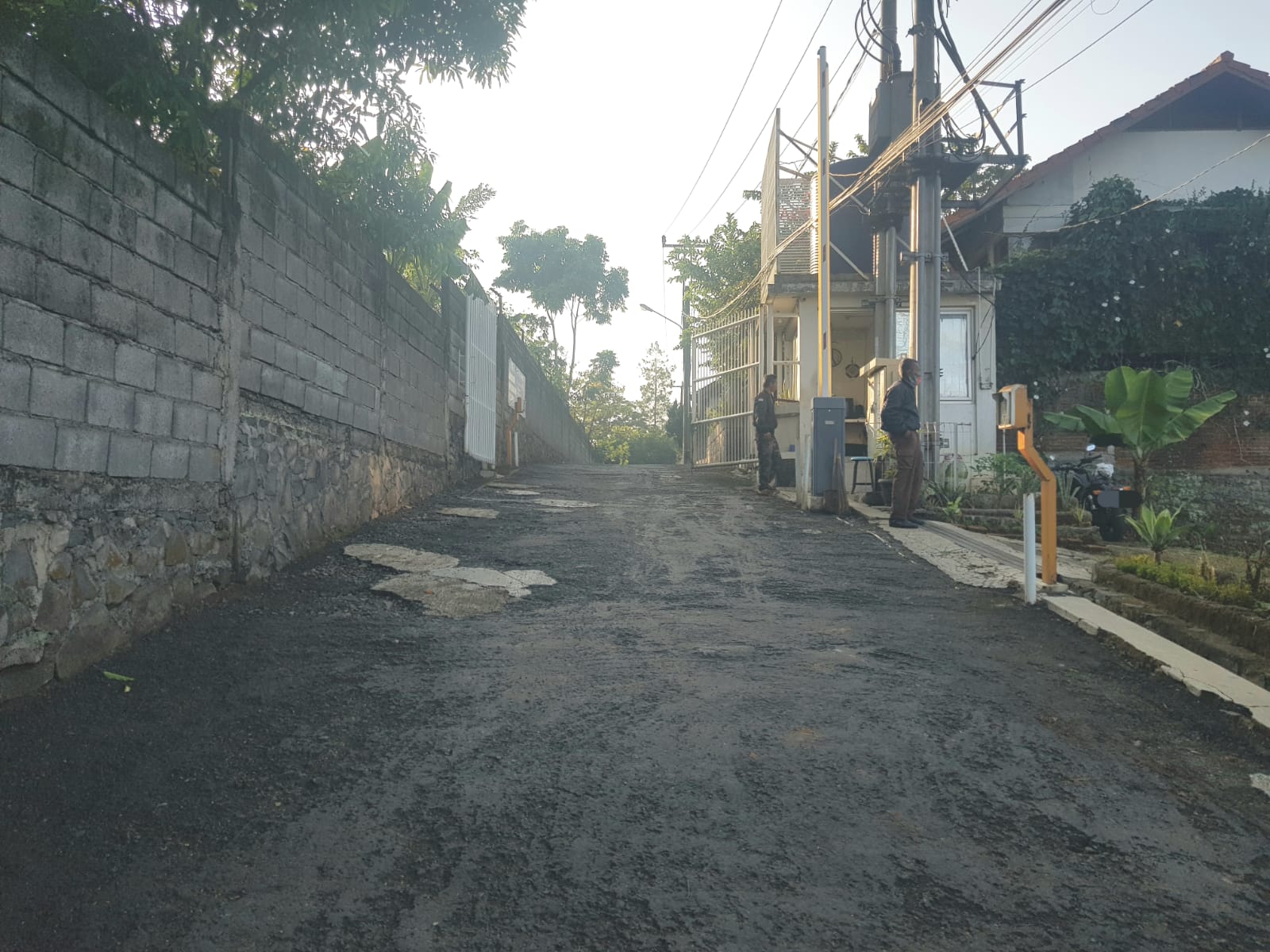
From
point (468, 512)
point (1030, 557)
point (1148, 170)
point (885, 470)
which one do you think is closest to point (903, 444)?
point (885, 470)

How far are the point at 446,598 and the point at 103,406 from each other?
2.30m

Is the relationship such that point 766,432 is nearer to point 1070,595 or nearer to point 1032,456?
point 1032,456

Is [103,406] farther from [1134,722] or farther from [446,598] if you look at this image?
[1134,722]

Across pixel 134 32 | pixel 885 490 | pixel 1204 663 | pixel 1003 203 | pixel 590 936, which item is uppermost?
pixel 1003 203

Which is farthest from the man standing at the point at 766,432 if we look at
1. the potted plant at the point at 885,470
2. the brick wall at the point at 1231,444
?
the brick wall at the point at 1231,444

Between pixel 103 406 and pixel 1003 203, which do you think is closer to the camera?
pixel 103 406

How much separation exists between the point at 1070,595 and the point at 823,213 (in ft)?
23.2

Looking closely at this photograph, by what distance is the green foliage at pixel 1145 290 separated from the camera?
627 inches

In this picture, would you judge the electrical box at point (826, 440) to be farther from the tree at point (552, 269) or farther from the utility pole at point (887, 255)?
the tree at point (552, 269)

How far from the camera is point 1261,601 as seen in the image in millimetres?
4852

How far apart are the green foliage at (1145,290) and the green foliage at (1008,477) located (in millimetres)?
4037

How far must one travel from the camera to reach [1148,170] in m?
17.3

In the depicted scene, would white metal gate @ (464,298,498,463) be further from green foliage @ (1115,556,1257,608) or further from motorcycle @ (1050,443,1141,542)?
green foliage @ (1115,556,1257,608)

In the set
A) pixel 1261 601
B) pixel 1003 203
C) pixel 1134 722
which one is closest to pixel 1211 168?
pixel 1003 203
